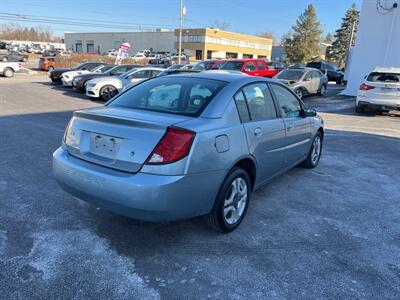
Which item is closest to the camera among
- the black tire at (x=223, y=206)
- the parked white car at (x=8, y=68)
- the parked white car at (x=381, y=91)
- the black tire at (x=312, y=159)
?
the black tire at (x=223, y=206)

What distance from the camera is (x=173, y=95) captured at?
3.69 metres

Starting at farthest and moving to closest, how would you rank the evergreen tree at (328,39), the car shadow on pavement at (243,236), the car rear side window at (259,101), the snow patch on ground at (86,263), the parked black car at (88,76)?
the evergreen tree at (328,39) → the parked black car at (88,76) → the car rear side window at (259,101) → the car shadow on pavement at (243,236) → the snow patch on ground at (86,263)

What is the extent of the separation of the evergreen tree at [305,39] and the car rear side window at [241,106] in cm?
6324

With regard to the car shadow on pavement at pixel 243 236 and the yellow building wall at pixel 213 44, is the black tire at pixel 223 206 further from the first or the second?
the yellow building wall at pixel 213 44

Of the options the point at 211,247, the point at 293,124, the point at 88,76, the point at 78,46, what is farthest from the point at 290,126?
the point at 78,46

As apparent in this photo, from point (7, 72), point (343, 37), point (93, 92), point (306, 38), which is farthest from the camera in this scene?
point (343, 37)

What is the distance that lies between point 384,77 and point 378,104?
97 centimetres

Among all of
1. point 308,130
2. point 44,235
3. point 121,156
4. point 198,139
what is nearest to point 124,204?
point 121,156

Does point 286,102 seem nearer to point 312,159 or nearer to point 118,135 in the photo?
point 312,159

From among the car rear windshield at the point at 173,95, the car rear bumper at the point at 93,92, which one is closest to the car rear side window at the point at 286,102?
the car rear windshield at the point at 173,95

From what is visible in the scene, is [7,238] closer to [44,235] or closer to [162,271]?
[44,235]

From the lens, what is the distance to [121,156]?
2826mm

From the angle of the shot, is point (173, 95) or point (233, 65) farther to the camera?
point (233, 65)

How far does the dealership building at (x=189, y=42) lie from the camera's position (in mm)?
77688
